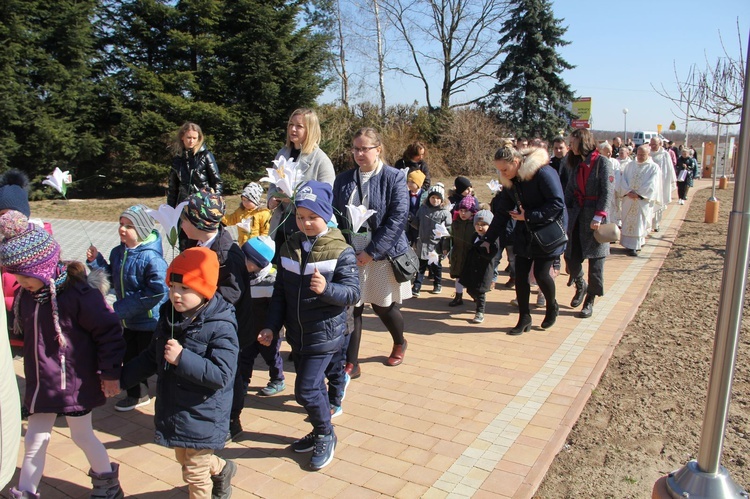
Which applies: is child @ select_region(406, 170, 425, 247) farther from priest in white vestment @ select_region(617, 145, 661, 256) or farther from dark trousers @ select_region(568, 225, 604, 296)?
priest in white vestment @ select_region(617, 145, 661, 256)

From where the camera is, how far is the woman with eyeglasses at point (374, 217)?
14.9 feet

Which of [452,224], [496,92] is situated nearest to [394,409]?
[452,224]

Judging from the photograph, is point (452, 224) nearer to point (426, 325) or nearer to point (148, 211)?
point (426, 325)

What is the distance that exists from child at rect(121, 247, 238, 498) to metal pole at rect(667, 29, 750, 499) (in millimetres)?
2243

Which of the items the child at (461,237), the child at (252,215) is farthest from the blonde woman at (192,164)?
the child at (461,237)

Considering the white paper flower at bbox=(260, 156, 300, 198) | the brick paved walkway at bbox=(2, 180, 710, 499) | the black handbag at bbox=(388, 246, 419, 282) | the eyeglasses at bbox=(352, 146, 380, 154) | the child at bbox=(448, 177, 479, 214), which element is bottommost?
the brick paved walkway at bbox=(2, 180, 710, 499)

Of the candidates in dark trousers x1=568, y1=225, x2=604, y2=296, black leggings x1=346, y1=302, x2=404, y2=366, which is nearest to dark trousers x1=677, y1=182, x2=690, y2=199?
dark trousers x1=568, y1=225, x2=604, y2=296

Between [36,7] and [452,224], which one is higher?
[36,7]

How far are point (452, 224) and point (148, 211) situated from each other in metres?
4.20

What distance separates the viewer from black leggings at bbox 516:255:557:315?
5.86 m

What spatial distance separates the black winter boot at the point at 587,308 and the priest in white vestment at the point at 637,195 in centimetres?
398

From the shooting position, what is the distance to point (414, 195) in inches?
302

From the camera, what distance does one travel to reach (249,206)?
544 cm

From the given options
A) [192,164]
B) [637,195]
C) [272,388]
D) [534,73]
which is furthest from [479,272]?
[534,73]
